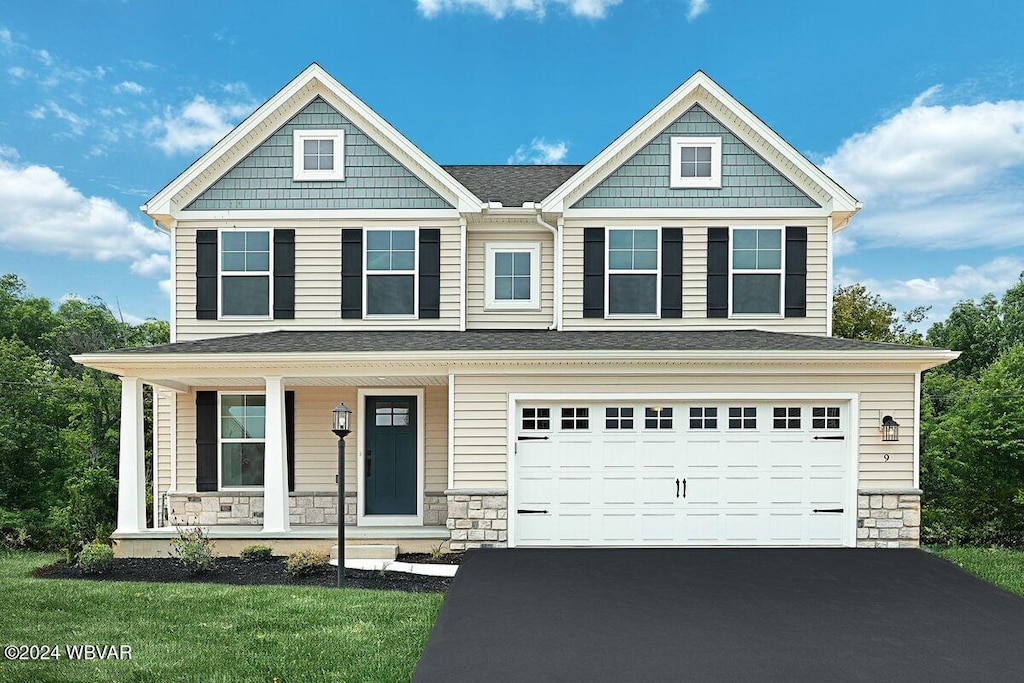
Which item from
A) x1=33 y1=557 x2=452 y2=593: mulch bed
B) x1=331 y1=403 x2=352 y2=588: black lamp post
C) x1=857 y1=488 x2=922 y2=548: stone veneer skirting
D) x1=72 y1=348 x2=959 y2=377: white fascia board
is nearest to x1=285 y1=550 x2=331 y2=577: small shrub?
x1=33 y1=557 x2=452 y2=593: mulch bed

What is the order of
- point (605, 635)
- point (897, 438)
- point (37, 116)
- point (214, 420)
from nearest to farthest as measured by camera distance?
point (605, 635) → point (897, 438) → point (214, 420) → point (37, 116)

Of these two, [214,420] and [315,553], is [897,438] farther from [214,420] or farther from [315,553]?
[214,420]

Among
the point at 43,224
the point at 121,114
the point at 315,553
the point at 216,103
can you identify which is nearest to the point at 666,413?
the point at 315,553

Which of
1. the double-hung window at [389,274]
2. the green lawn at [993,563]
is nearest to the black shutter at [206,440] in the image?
the double-hung window at [389,274]

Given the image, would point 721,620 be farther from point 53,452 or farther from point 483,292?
point 53,452

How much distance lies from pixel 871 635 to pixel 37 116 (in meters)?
36.7

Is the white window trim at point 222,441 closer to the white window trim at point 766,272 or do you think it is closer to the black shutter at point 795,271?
the white window trim at point 766,272

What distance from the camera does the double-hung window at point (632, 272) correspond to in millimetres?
12219

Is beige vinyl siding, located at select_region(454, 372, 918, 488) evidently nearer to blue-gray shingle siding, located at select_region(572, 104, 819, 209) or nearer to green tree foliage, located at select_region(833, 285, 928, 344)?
blue-gray shingle siding, located at select_region(572, 104, 819, 209)

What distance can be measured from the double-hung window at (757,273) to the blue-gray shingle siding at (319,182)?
5262mm

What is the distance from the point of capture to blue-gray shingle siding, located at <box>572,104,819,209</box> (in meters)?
12.2

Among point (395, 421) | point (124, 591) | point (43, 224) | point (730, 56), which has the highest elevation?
point (730, 56)

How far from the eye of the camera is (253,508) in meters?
12.0

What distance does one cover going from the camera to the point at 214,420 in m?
12.0
